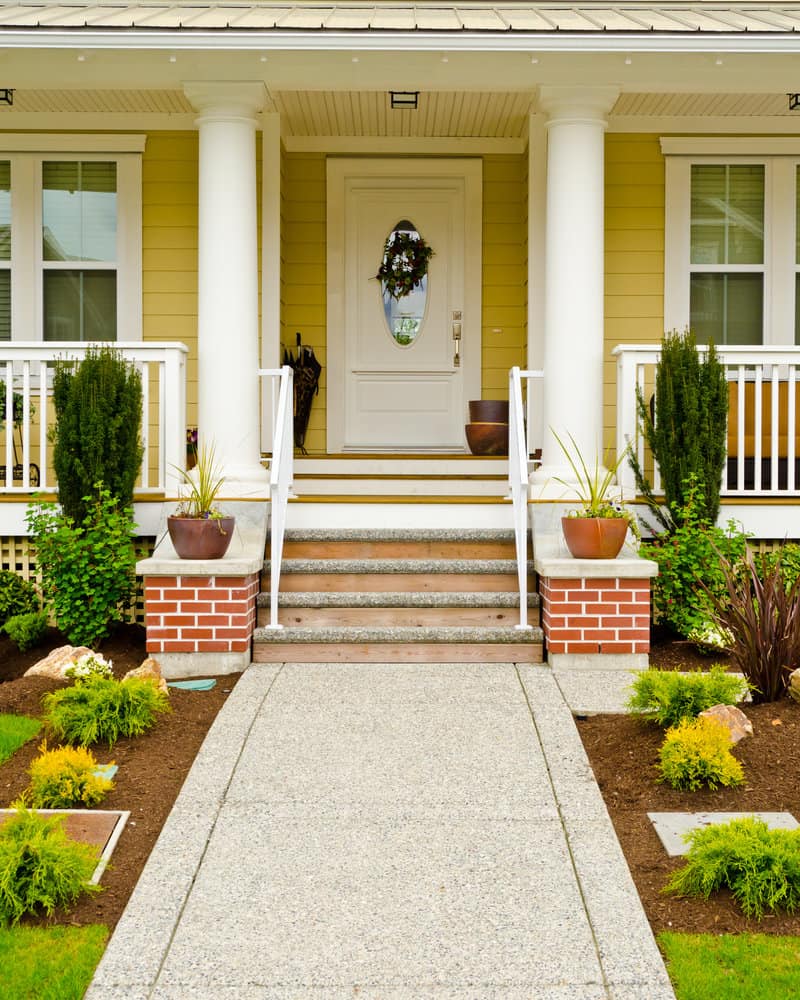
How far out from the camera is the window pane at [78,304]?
8.16 meters

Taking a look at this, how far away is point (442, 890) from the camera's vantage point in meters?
3.19

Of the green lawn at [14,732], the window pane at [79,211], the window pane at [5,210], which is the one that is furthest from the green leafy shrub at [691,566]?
the window pane at [5,210]

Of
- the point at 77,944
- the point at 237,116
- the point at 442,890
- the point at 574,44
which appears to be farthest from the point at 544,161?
the point at 77,944

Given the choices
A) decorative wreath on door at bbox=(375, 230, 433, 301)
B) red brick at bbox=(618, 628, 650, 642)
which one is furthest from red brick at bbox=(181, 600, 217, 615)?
decorative wreath on door at bbox=(375, 230, 433, 301)

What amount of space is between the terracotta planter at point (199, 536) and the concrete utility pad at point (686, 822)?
8.88 feet

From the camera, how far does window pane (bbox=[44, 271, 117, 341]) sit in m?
8.16

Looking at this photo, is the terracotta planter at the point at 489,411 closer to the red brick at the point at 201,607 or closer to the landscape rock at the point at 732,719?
the red brick at the point at 201,607

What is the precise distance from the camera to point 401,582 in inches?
236

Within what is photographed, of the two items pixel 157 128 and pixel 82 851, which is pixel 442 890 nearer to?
pixel 82 851

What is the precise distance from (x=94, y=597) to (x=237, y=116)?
2.89 meters

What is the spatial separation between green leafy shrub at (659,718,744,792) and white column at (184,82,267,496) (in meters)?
3.23

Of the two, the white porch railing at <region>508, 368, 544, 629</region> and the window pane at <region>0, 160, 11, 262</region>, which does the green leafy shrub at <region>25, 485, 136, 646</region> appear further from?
the window pane at <region>0, 160, 11, 262</region>

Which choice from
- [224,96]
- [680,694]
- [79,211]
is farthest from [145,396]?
[680,694]

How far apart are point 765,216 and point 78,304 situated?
5140mm
